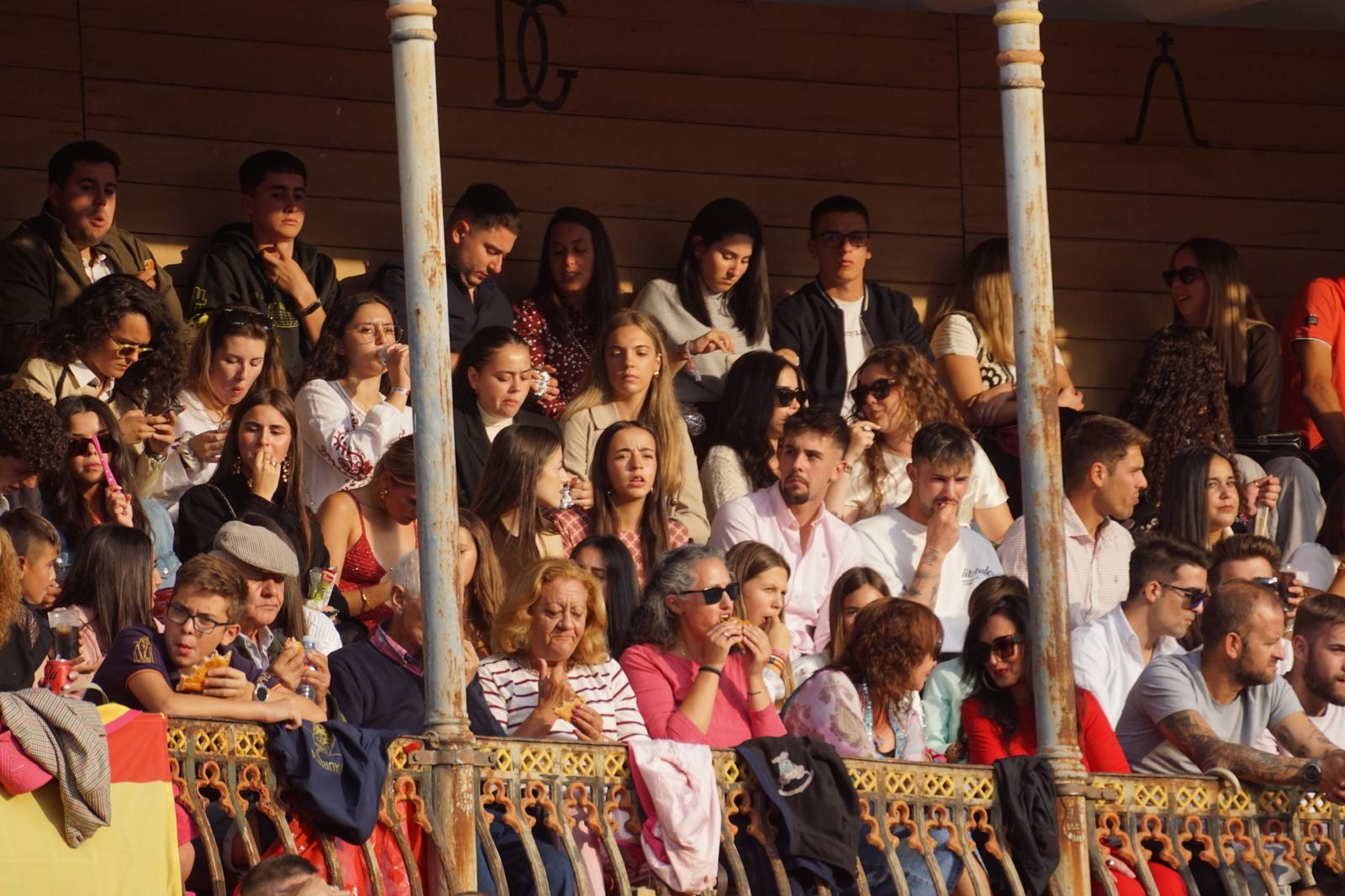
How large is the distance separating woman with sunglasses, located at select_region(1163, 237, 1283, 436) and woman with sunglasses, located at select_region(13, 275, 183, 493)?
4645mm

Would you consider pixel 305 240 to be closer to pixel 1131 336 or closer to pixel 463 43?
pixel 463 43

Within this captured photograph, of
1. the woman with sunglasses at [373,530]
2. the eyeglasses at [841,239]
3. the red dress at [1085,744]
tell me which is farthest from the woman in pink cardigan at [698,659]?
the eyeglasses at [841,239]

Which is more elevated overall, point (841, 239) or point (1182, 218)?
point (1182, 218)

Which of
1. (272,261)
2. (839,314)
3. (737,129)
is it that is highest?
(737,129)

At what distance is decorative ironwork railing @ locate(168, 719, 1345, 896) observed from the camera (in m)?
6.82

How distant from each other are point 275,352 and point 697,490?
1.64 m

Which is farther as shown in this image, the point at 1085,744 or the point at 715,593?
the point at 1085,744

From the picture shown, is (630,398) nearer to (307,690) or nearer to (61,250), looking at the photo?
(61,250)

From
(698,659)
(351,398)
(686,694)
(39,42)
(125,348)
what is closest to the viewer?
(686,694)

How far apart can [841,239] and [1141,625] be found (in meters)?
2.86

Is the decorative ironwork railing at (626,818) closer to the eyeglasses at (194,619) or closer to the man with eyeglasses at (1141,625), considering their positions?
the eyeglasses at (194,619)

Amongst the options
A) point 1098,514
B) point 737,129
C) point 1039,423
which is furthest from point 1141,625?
point 737,129

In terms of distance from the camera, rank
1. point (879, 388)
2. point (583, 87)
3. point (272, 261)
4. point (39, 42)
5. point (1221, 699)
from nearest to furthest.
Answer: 1. point (1221, 699)
2. point (879, 388)
3. point (272, 261)
4. point (39, 42)
5. point (583, 87)

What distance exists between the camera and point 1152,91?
13.0m
